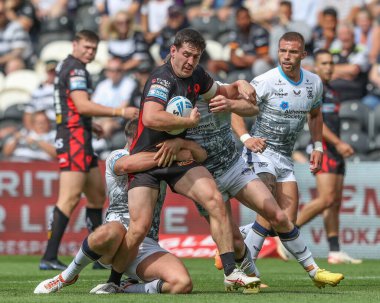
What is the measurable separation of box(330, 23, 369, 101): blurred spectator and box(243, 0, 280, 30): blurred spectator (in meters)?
1.98

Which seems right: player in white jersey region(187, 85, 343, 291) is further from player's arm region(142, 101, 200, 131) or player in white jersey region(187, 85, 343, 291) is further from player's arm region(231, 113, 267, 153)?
player's arm region(142, 101, 200, 131)

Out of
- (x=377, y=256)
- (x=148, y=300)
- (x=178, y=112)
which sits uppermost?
(x=178, y=112)

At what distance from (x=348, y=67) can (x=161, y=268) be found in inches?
383

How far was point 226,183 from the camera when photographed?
9.20 m

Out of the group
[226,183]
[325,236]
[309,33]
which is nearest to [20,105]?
[309,33]

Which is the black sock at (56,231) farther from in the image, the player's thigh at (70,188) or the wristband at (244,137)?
the wristband at (244,137)

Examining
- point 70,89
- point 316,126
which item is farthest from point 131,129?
point 70,89

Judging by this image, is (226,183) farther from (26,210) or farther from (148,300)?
(26,210)

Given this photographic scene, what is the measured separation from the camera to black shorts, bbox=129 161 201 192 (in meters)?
8.58

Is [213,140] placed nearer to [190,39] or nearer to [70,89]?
[190,39]

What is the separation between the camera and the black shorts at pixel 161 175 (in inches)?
338

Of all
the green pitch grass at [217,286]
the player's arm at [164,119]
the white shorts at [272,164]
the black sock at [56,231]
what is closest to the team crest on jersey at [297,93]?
the white shorts at [272,164]

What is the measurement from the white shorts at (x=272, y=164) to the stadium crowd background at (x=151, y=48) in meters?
6.25

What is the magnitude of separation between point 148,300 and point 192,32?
223cm
